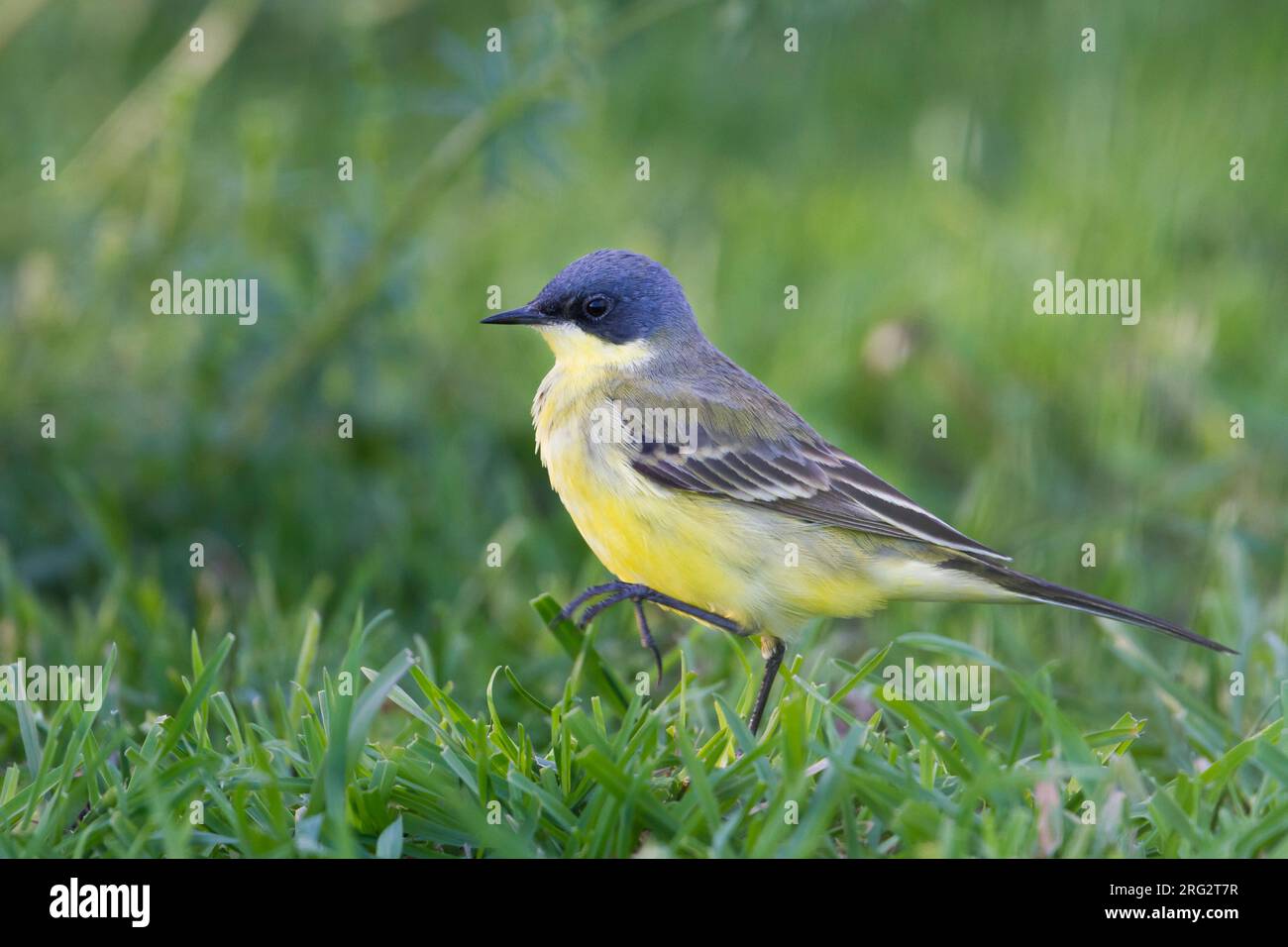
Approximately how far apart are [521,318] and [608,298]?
0.31 m

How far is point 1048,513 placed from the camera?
6570 mm

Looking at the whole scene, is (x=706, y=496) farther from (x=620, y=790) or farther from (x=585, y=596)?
(x=620, y=790)

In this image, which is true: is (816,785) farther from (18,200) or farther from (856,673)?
(18,200)

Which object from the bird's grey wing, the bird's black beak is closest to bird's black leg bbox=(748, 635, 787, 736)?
the bird's grey wing

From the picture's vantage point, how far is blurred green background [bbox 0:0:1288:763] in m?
5.71

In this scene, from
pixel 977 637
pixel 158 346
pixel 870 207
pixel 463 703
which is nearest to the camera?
pixel 463 703

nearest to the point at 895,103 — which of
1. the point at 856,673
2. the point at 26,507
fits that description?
the point at 26,507

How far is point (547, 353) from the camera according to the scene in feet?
25.4

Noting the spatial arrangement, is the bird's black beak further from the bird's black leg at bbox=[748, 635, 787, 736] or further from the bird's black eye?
the bird's black leg at bbox=[748, 635, 787, 736]

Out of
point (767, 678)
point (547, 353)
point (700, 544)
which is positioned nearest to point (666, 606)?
point (700, 544)

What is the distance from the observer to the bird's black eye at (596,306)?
194 inches

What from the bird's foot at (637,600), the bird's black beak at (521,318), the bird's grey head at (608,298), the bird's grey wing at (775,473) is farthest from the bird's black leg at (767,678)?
the bird's black beak at (521,318)

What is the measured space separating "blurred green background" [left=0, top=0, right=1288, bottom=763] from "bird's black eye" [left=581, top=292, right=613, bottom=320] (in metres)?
1.14
